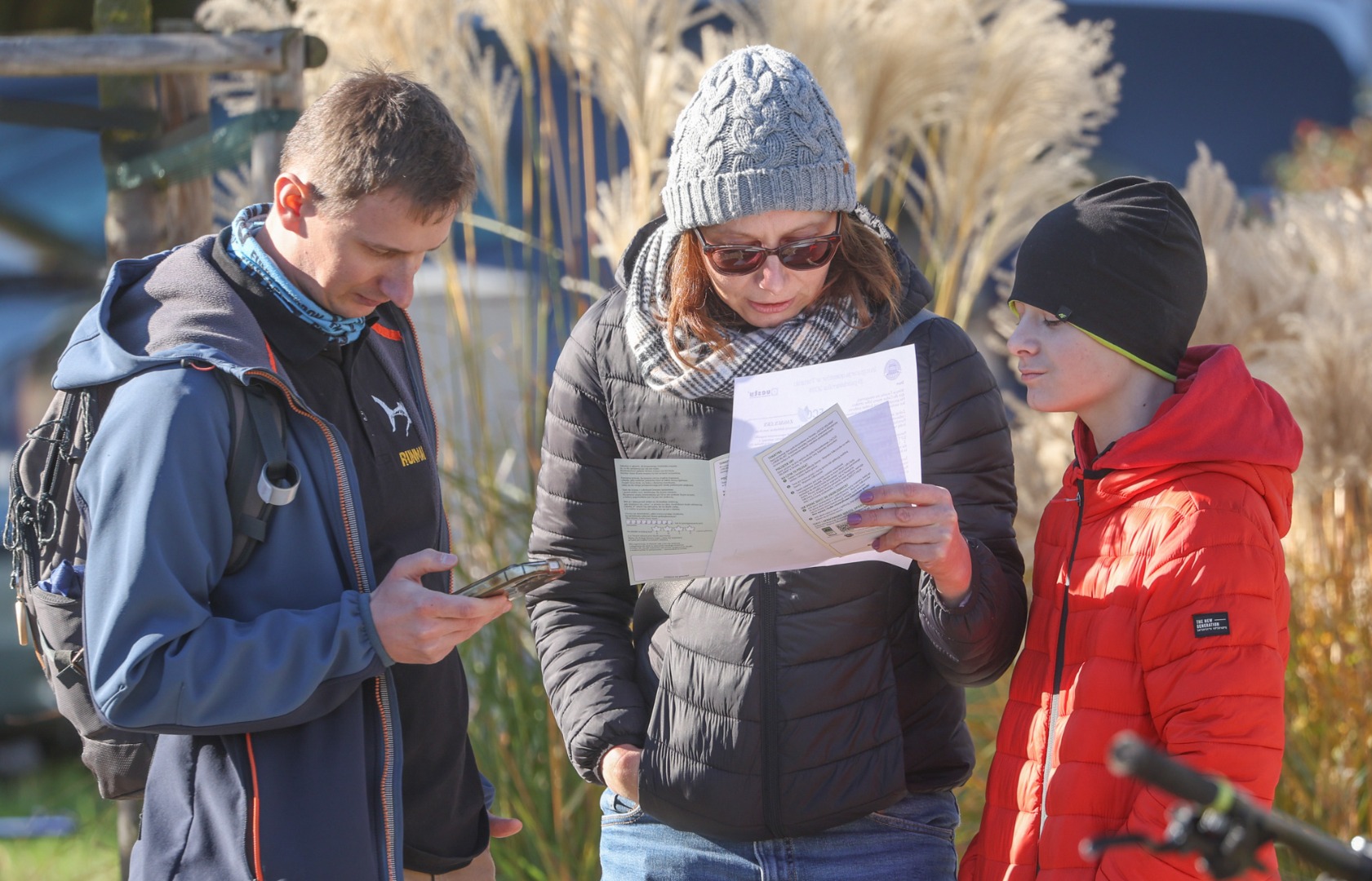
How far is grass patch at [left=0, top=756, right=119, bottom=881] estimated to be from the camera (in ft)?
12.1

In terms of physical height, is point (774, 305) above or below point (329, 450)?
above

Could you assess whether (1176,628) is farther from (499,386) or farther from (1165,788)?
(499,386)

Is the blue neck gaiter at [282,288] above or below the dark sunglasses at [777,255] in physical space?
below

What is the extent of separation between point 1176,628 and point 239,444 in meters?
1.23

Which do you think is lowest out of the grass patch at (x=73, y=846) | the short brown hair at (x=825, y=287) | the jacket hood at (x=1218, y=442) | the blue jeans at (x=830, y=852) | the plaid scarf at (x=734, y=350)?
the grass patch at (x=73, y=846)

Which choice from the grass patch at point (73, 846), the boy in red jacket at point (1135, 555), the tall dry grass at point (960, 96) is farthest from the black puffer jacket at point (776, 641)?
the grass patch at point (73, 846)

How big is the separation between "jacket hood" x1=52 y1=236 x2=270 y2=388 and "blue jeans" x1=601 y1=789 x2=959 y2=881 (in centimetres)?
94

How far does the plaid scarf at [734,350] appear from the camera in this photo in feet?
6.25

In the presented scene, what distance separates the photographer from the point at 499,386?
3.89m

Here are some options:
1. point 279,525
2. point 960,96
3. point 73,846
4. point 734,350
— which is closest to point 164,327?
point 279,525

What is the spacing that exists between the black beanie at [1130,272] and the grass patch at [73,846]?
297 cm

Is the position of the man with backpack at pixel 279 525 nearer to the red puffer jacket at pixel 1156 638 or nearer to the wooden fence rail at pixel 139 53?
the red puffer jacket at pixel 1156 638

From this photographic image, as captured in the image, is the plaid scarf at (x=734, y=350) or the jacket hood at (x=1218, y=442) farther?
the plaid scarf at (x=734, y=350)

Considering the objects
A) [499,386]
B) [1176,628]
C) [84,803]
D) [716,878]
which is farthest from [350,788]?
[84,803]
